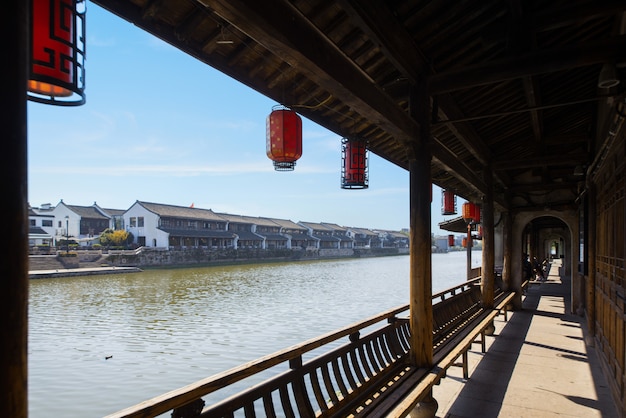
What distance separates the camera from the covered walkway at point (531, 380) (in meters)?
4.88

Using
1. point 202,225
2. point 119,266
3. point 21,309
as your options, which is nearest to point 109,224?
point 202,225

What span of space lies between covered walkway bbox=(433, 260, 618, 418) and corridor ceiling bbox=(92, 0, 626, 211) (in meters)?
3.01

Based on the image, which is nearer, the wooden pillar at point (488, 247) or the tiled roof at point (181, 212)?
the wooden pillar at point (488, 247)

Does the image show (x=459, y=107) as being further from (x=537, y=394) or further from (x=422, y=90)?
(x=537, y=394)

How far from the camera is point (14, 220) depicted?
1241 millimetres

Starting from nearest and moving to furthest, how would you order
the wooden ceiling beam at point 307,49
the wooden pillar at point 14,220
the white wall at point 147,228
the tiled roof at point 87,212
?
the wooden pillar at point 14,220, the wooden ceiling beam at point 307,49, the white wall at point 147,228, the tiled roof at point 87,212

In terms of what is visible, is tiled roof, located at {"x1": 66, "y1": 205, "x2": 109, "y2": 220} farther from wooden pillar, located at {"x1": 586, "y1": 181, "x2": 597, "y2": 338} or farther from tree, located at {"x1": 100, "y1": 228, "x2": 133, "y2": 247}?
wooden pillar, located at {"x1": 586, "y1": 181, "x2": 597, "y2": 338}

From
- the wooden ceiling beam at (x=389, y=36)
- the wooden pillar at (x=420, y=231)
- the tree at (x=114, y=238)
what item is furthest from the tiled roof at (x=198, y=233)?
the wooden ceiling beam at (x=389, y=36)

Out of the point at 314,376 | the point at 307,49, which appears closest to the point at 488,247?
the point at 314,376

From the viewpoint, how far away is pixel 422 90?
15.7 ft

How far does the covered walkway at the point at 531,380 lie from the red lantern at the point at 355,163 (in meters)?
2.88

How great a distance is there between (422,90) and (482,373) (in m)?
4.13

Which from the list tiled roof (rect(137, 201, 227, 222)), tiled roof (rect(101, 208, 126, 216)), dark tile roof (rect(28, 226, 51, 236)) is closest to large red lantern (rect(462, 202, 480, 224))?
tiled roof (rect(137, 201, 227, 222))

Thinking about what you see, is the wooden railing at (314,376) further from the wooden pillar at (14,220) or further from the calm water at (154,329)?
the calm water at (154,329)
